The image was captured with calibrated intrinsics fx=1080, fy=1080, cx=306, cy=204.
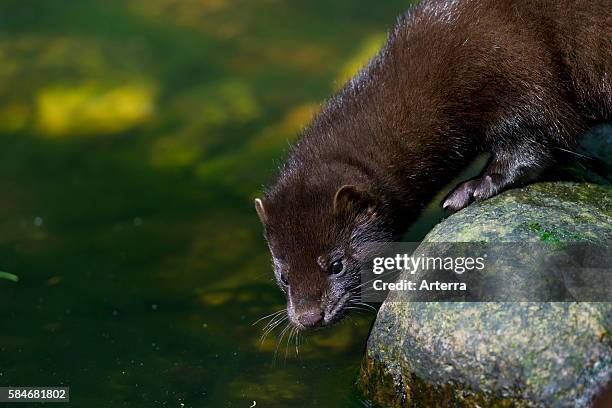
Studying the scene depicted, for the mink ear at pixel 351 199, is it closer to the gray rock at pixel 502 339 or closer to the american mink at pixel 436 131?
the american mink at pixel 436 131

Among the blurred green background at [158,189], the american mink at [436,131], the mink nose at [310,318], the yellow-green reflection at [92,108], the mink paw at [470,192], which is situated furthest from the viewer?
the yellow-green reflection at [92,108]

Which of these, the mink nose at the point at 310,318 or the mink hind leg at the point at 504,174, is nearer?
the mink nose at the point at 310,318

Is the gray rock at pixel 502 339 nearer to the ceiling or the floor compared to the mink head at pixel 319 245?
nearer to the floor

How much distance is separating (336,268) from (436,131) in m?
1.18

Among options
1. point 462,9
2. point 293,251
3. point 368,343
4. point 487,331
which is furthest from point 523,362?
point 462,9

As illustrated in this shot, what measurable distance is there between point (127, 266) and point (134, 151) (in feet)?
6.93

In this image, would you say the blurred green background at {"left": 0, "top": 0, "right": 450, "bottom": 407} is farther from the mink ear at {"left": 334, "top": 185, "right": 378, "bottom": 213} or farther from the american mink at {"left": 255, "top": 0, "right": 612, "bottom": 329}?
the mink ear at {"left": 334, "top": 185, "right": 378, "bottom": 213}

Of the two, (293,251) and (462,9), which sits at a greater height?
(462,9)

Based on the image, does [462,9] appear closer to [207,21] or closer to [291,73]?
[291,73]

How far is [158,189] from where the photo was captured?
981 cm

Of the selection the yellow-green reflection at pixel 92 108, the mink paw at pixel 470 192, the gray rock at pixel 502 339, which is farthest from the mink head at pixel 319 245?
the yellow-green reflection at pixel 92 108

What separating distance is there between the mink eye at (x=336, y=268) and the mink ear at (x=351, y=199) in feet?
1.11

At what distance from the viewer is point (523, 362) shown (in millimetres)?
5633

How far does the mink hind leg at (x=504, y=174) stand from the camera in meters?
7.01
